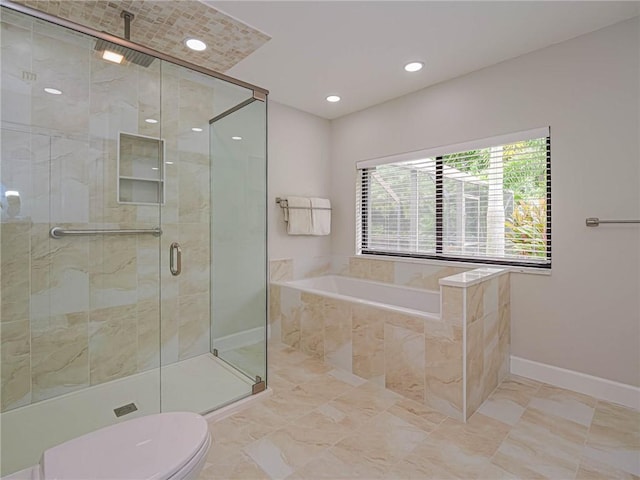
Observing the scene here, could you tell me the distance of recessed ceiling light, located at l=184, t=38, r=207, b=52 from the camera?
2346mm

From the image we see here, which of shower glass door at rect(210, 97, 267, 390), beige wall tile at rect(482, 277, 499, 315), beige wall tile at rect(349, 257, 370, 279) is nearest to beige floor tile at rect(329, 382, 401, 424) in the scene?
shower glass door at rect(210, 97, 267, 390)

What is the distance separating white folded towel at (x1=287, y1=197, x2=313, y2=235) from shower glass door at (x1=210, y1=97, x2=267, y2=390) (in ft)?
3.01

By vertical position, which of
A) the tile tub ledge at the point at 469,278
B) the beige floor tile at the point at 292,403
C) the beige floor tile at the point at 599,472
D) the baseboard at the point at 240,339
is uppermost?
the tile tub ledge at the point at 469,278

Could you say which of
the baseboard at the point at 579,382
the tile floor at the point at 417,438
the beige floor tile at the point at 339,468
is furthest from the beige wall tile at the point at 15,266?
the baseboard at the point at 579,382

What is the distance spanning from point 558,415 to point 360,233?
2.30 m

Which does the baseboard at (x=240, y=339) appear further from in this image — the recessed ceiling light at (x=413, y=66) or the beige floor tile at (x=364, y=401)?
the recessed ceiling light at (x=413, y=66)

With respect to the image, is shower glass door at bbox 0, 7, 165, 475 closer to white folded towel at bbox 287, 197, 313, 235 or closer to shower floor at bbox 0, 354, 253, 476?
shower floor at bbox 0, 354, 253, 476

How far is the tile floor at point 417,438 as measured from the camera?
159cm

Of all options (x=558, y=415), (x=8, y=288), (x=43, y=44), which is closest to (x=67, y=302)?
(x=8, y=288)

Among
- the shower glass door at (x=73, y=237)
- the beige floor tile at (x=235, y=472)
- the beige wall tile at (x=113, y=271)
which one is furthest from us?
the beige wall tile at (x=113, y=271)

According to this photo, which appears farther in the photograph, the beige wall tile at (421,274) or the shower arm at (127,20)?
the beige wall tile at (421,274)

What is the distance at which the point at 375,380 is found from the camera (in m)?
2.41

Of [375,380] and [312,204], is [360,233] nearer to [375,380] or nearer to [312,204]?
[312,204]

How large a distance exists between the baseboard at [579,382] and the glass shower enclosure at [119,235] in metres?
1.95
